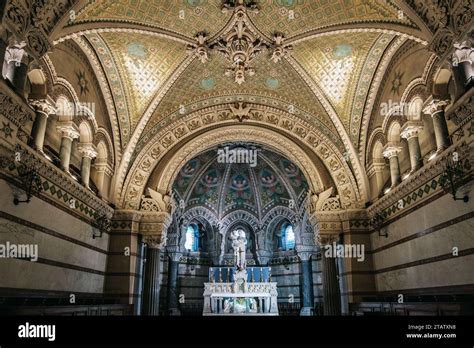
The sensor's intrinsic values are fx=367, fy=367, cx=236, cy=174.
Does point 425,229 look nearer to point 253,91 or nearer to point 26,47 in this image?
point 253,91

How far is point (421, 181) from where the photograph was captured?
948cm

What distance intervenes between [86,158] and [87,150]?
0.27m

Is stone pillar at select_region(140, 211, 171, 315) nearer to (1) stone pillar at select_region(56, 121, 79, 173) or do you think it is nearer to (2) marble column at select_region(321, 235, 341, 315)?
(1) stone pillar at select_region(56, 121, 79, 173)

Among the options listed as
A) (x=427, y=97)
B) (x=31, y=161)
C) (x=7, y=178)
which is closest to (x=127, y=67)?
(x=31, y=161)

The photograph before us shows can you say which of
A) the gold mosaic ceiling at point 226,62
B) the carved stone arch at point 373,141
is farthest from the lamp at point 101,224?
the carved stone arch at point 373,141

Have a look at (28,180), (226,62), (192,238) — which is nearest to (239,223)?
(192,238)

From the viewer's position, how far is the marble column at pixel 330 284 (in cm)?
1346

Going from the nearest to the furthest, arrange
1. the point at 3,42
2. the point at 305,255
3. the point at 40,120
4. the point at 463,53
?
the point at 3,42 → the point at 463,53 → the point at 40,120 → the point at 305,255

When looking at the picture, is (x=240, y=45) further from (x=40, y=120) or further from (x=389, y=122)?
(x=40, y=120)

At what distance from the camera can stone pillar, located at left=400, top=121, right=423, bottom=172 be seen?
1021 centimetres

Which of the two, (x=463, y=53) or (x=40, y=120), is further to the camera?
(x=40, y=120)

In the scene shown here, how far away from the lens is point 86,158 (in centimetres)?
1180

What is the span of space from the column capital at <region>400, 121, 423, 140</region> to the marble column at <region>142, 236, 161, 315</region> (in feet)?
29.7

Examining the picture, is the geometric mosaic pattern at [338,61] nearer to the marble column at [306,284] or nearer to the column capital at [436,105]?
the column capital at [436,105]
